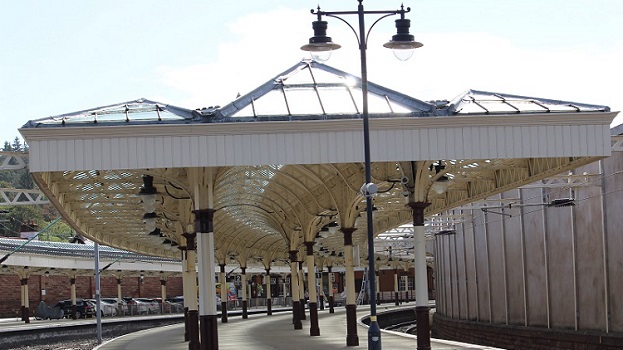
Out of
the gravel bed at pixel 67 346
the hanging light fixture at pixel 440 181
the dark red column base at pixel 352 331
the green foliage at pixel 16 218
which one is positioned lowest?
the gravel bed at pixel 67 346

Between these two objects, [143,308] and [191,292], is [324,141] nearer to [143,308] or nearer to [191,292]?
[191,292]

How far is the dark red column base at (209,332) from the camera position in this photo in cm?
2325

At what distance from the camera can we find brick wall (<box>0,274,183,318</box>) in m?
80.1

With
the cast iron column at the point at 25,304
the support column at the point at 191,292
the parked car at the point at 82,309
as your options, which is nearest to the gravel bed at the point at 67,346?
the cast iron column at the point at 25,304

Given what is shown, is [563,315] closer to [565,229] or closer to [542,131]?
[565,229]

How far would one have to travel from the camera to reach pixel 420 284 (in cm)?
2417

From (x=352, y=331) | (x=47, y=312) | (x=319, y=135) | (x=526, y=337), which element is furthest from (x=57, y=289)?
(x=319, y=135)

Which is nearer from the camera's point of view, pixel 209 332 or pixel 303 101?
pixel 209 332

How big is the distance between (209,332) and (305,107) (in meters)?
5.23

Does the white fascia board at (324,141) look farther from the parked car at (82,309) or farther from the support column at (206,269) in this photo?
the parked car at (82,309)

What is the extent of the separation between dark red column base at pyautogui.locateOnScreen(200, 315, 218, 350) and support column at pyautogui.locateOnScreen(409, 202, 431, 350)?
4443mm

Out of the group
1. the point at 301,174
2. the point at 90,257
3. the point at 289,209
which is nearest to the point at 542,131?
the point at 301,174

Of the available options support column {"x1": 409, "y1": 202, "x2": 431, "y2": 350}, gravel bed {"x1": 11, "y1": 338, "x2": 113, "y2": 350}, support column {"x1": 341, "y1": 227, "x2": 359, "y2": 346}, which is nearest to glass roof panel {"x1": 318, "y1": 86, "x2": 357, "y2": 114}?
support column {"x1": 409, "y1": 202, "x2": 431, "y2": 350}

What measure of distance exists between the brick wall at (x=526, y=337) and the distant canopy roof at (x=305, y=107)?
10.8m
